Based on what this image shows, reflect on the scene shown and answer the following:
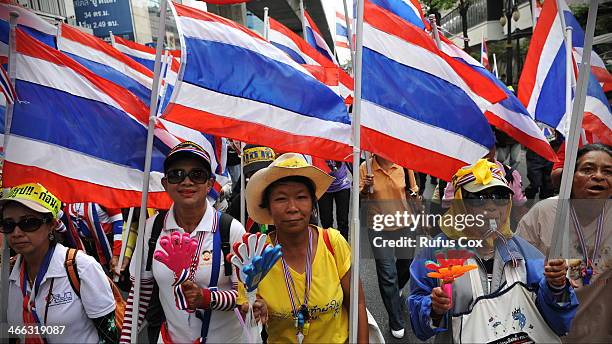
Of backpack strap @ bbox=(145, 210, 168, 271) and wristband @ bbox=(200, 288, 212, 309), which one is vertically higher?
backpack strap @ bbox=(145, 210, 168, 271)

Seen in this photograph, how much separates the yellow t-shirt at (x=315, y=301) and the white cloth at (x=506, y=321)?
0.57 meters

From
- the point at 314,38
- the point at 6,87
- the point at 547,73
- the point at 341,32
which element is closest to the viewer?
the point at 6,87

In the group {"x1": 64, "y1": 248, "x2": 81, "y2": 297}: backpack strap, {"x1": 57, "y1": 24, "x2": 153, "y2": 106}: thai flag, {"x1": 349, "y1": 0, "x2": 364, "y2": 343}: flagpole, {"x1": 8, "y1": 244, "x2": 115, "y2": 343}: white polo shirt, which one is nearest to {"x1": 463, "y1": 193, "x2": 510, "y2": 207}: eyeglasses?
{"x1": 349, "y1": 0, "x2": 364, "y2": 343}: flagpole

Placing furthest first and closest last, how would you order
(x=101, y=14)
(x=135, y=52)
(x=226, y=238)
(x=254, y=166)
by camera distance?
(x=101, y=14), (x=135, y=52), (x=254, y=166), (x=226, y=238)

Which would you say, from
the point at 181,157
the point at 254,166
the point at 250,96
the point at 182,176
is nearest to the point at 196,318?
the point at 182,176

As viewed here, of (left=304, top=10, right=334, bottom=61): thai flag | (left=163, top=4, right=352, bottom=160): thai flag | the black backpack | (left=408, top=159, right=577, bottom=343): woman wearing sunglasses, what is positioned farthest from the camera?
(left=304, top=10, right=334, bottom=61): thai flag

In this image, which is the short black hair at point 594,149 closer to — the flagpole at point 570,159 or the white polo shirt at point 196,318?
the flagpole at point 570,159

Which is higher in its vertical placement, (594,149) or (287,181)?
(594,149)

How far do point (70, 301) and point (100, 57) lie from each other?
204 centimetres

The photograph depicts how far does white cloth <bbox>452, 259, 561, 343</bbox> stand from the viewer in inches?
84.0

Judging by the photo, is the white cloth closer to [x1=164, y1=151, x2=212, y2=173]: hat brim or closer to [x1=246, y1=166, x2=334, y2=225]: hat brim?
[x1=246, y1=166, x2=334, y2=225]: hat brim

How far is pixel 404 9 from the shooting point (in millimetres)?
3250

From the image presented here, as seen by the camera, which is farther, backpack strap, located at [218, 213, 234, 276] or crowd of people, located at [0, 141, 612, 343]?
backpack strap, located at [218, 213, 234, 276]

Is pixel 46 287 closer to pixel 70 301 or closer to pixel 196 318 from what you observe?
pixel 70 301
